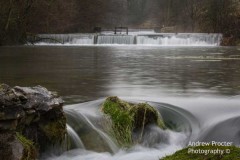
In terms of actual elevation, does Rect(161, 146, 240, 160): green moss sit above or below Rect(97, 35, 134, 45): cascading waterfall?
above

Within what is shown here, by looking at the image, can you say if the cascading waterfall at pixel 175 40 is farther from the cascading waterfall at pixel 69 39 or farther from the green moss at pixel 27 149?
the green moss at pixel 27 149

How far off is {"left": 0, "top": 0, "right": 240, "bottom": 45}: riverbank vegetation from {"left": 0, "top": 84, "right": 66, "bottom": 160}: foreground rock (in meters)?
39.4

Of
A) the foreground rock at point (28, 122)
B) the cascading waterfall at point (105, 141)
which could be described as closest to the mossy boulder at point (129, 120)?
the cascading waterfall at point (105, 141)

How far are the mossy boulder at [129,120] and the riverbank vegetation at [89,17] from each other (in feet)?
126

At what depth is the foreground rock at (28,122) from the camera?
18.2 ft

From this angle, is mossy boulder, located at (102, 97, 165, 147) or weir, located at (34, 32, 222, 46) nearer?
mossy boulder, located at (102, 97, 165, 147)

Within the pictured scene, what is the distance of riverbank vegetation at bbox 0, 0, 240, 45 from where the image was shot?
47938mm

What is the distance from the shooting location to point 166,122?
8.48 meters


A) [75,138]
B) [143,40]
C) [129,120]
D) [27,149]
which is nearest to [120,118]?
[129,120]

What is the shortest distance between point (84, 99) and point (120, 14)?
283ft

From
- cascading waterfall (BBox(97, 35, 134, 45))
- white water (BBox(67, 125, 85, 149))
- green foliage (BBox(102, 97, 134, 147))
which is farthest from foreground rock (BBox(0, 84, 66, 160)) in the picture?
cascading waterfall (BBox(97, 35, 134, 45))

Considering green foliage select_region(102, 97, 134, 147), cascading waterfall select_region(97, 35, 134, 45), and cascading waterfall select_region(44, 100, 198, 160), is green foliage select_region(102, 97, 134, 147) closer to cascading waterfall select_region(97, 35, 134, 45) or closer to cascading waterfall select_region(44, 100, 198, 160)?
cascading waterfall select_region(44, 100, 198, 160)

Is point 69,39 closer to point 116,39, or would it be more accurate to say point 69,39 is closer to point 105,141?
point 116,39

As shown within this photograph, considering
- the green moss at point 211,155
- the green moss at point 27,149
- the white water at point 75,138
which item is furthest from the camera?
the white water at point 75,138
